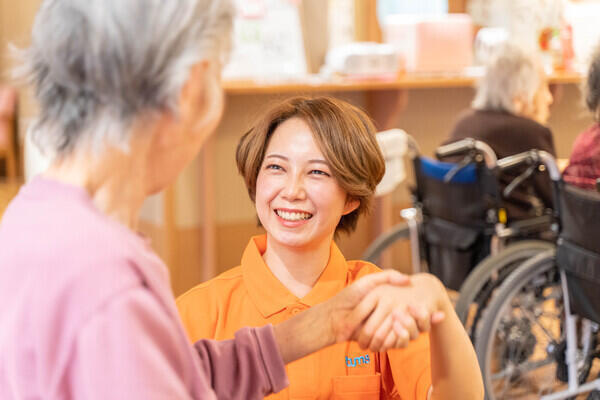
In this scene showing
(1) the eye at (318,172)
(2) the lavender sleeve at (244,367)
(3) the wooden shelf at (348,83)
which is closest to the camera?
(2) the lavender sleeve at (244,367)

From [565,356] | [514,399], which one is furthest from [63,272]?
[514,399]

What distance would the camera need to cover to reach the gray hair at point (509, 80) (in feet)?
10.8

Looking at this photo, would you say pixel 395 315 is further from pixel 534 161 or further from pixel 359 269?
pixel 534 161

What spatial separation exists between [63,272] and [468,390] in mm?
729

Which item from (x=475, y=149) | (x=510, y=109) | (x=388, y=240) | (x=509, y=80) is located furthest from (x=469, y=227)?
(x=509, y=80)

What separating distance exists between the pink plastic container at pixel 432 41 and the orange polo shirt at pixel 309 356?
276 centimetres

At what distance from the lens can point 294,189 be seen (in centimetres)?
143

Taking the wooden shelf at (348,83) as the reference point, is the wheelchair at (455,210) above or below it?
below

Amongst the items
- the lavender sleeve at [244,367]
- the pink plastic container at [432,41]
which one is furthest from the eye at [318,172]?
the pink plastic container at [432,41]

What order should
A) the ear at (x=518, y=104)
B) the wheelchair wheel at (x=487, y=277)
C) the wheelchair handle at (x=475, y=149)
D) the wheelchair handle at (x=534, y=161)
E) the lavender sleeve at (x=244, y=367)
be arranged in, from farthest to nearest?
the ear at (x=518, y=104) < the wheelchair handle at (x=475, y=149) < the wheelchair wheel at (x=487, y=277) < the wheelchair handle at (x=534, y=161) < the lavender sleeve at (x=244, y=367)

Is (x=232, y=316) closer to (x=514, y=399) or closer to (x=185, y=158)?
(x=185, y=158)

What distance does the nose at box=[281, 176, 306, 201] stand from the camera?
143cm

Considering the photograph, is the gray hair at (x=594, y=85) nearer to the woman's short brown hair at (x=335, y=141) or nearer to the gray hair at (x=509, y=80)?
the woman's short brown hair at (x=335, y=141)

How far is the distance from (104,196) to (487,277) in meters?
1.98
